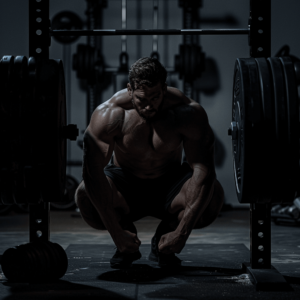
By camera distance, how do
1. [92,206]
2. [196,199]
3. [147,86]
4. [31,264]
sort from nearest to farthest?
[31,264]
[147,86]
[196,199]
[92,206]

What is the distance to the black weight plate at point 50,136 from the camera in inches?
67.7

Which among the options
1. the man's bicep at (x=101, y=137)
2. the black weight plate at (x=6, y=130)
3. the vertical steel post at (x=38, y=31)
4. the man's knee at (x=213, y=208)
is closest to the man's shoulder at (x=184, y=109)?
the man's bicep at (x=101, y=137)

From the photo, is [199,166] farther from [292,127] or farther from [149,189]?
[292,127]

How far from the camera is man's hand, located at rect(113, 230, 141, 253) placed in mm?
1911

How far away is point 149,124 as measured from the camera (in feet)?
6.69

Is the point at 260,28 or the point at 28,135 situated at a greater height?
the point at 260,28

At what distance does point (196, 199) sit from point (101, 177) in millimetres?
418

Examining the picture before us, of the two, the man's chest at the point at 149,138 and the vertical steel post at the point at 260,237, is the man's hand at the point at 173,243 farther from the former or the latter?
the man's chest at the point at 149,138

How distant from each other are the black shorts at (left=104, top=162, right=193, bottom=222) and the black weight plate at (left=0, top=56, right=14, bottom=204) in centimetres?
58

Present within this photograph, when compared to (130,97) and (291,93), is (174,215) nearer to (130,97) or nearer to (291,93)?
(130,97)

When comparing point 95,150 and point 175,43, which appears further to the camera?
point 175,43

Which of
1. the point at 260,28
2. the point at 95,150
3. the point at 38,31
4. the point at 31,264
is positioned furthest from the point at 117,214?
the point at 260,28

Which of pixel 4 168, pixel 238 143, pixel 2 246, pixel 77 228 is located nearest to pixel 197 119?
pixel 238 143

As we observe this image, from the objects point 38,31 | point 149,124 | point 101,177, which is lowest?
point 101,177
